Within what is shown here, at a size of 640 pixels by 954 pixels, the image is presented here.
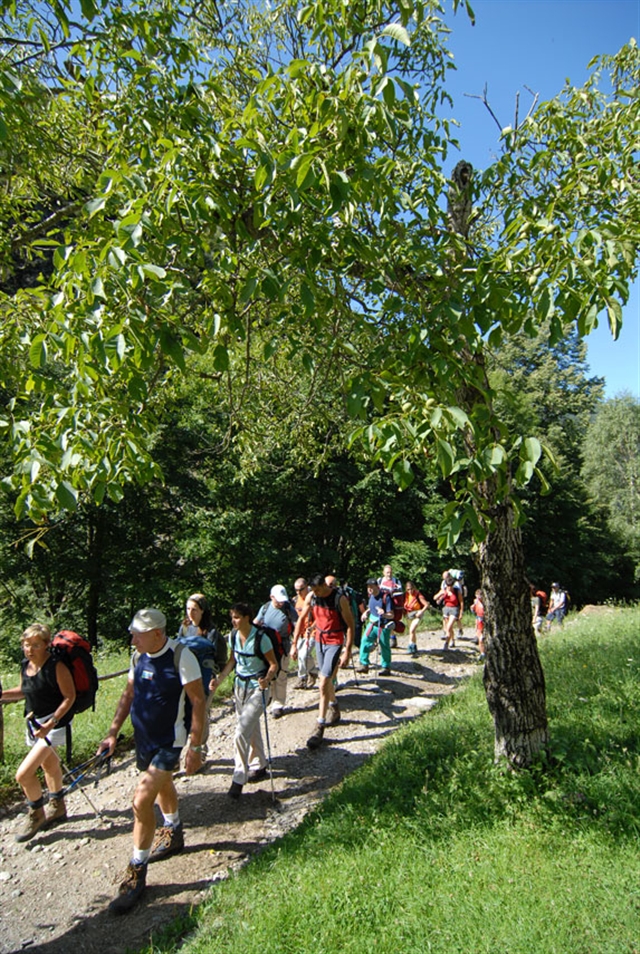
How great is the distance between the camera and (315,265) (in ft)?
11.5

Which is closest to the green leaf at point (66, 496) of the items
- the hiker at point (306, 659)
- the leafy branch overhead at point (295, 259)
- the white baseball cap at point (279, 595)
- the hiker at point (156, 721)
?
the leafy branch overhead at point (295, 259)

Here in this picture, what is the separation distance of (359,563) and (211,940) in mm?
22819

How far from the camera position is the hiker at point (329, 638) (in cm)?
768

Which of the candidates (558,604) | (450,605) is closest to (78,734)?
(450,605)

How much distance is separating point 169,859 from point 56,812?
161cm

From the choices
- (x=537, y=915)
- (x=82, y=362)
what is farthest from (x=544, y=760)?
(x=82, y=362)

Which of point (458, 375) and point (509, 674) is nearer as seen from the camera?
point (458, 375)

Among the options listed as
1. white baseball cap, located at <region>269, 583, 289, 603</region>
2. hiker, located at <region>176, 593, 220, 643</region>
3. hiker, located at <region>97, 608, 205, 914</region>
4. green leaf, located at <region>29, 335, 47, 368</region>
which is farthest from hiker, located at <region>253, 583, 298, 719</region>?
green leaf, located at <region>29, 335, 47, 368</region>

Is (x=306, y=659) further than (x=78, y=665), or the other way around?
(x=306, y=659)

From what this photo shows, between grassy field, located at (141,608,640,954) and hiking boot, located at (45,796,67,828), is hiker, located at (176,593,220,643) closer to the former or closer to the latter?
hiking boot, located at (45,796,67,828)

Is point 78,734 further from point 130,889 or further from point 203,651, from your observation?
point 130,889

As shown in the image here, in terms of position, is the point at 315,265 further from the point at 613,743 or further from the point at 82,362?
the point at 613,743

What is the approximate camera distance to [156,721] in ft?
15.5

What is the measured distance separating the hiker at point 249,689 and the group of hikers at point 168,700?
0.03ft
